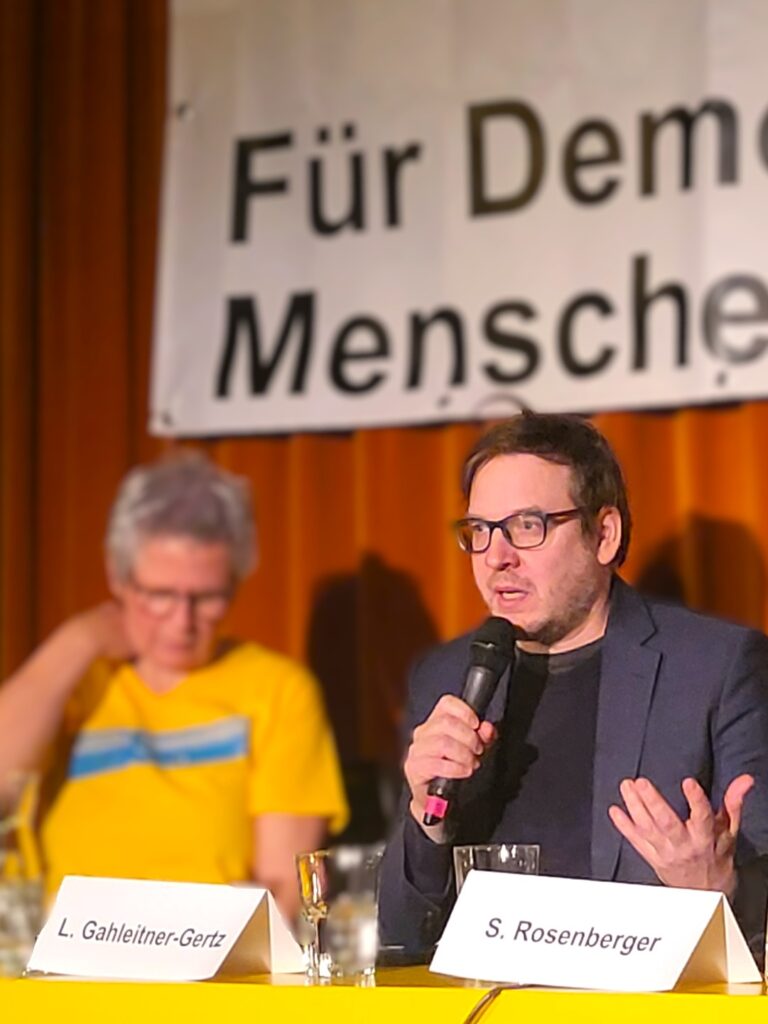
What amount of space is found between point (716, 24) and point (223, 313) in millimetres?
1203

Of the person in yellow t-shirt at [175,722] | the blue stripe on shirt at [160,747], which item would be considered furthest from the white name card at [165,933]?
the blue stripe on shirt at [160,747]

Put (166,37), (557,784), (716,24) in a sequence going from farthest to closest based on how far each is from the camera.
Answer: (166,37) < (716,24) < (557,784)

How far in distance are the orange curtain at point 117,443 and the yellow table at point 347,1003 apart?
6.75ft

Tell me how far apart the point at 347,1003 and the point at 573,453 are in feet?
2.80

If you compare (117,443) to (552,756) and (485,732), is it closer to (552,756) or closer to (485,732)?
(552,756)

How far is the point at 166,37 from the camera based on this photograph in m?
4.18

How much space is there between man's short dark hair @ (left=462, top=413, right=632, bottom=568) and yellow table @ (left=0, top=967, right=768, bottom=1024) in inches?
26.3

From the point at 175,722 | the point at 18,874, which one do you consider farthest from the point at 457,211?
the point at 18,874

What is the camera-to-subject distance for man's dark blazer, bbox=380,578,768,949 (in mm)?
2137

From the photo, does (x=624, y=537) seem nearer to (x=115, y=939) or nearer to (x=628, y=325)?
(x=115, y=939)

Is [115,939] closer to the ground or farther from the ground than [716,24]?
closer to the ground

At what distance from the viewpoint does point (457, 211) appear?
376cm

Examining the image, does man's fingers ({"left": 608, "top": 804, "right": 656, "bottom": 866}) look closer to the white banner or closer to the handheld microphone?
the handheld microphone

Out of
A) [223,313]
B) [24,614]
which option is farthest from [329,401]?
[24,614]
